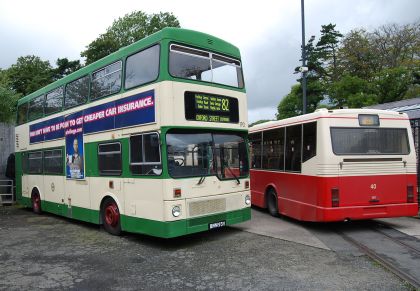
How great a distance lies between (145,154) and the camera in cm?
807

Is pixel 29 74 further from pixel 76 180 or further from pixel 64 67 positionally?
pixel 76 180

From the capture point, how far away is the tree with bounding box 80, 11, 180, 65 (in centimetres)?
4247

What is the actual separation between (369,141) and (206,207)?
155 inches

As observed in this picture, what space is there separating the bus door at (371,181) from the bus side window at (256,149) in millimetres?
3802

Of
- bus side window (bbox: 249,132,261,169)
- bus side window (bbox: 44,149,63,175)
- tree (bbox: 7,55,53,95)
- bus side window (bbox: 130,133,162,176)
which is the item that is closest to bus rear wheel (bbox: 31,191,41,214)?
bus side window (bbox: 44,149,63,175)

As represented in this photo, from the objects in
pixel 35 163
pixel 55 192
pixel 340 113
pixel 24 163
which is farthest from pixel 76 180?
pixel 340 113

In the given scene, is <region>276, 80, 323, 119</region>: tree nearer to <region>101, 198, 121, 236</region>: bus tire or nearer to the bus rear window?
the bus rear window

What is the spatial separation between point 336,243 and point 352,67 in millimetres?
34726

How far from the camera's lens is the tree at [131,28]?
42469mm

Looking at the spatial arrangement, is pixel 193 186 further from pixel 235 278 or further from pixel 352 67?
pixel 352 67

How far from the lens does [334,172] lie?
8.65m

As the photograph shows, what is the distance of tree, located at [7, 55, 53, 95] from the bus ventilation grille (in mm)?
41177

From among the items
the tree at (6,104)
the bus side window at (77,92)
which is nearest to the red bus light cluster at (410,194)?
the bus side window at (77,92)

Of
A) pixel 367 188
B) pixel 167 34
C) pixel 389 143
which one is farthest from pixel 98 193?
pixel 389 143
